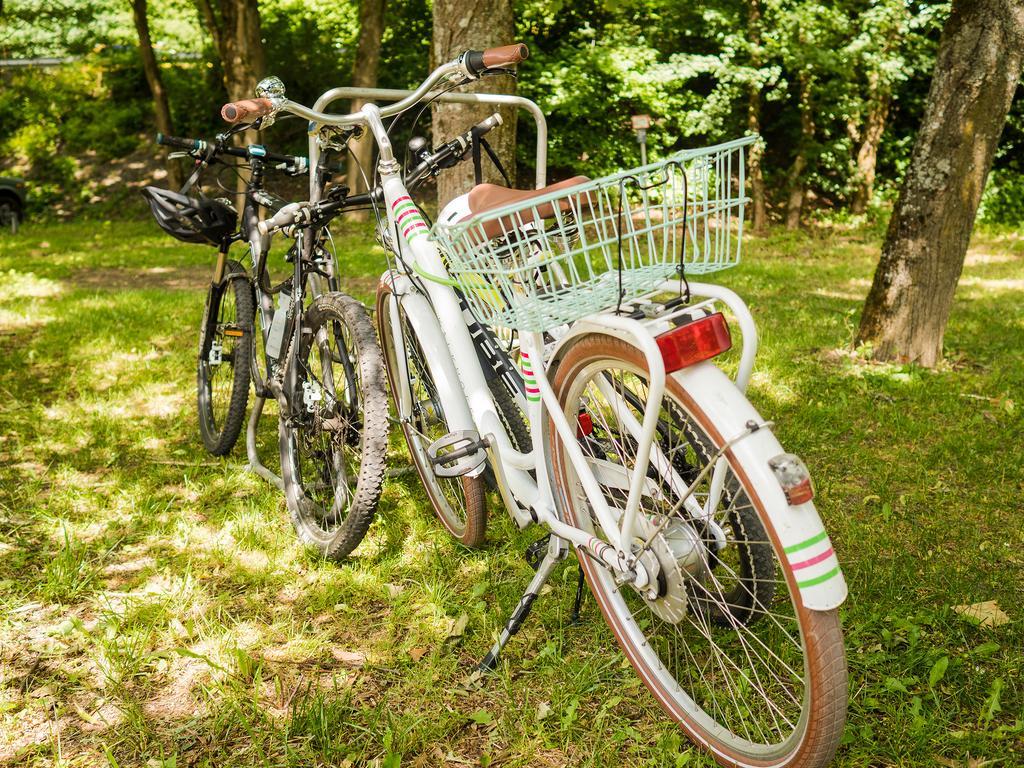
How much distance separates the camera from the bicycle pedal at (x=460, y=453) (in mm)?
2527

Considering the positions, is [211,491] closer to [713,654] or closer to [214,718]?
[214,718]

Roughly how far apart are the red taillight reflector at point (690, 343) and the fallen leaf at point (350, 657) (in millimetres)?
1391

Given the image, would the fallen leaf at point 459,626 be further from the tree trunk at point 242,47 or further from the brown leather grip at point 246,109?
the tree trunk at point 242,47

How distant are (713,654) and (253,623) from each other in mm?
1474

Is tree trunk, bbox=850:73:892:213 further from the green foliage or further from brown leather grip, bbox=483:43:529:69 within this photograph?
brown leather grip, bbox=483:43:529:69

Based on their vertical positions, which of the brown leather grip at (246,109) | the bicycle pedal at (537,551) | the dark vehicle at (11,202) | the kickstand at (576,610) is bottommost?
the dark vehicle at (11,202)

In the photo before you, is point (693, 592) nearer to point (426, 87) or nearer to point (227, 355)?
point (426, 87)

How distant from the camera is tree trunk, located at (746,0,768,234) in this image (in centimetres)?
1100

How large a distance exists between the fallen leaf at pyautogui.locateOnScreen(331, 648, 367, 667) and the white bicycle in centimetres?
41

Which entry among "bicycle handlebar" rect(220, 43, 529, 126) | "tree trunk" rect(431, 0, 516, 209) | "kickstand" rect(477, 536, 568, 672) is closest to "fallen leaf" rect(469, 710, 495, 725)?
"kickstand" rect(477, 536, 568, 672)

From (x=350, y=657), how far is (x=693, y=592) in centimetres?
108

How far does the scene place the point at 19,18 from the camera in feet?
47.8

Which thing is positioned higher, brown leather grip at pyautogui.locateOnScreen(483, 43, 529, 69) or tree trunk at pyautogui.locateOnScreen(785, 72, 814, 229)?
brown leather grip at pyautogui.locateOnScreen(483, 43, 529, 69)

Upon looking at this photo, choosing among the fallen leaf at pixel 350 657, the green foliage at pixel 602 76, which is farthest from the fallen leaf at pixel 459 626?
the green foliage at pixel 602 76
